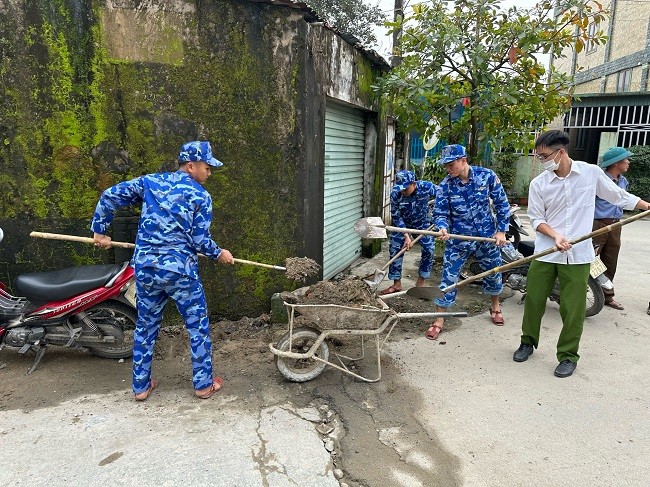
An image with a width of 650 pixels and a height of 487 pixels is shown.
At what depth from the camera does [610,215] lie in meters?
5.49

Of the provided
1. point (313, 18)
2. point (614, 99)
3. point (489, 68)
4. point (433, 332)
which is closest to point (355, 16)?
point (614, 99)

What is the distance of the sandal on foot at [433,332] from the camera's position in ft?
15.8

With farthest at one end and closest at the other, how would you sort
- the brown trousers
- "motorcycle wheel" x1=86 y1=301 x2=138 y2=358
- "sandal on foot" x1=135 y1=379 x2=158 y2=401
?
1. the brown trousers
2. "motorcycle wheel" x1=86 y1=301 x2=138 y2=358
3. "sandal on foot" x1=135 y1=379 x2=158 y2=401

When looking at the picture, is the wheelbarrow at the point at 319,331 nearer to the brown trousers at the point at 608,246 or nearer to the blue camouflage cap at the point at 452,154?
the blue camouflage cap at the point at 452,154

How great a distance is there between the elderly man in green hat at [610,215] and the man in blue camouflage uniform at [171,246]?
4423 millimetres

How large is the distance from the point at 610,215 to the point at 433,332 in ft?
8.76

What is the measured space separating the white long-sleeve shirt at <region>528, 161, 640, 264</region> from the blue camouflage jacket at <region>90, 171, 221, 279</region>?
9.16 feet

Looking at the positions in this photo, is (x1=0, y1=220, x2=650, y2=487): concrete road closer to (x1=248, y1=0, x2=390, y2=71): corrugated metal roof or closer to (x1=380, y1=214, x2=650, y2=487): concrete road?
(x1=380, y1=214, x2=650, y2=487): concrete road

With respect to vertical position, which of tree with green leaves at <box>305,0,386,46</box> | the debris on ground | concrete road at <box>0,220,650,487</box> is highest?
tree with green leaves at <box>305,0,386,46</box>

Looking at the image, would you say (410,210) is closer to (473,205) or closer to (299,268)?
(473,205)

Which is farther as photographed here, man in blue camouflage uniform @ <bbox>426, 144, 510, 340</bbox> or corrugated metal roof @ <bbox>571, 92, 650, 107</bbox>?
corrugated metal roof @ <bbox>571, 92, 650, 107</bbox>

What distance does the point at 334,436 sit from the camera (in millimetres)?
3191

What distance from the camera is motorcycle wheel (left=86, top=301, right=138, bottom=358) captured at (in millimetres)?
4039

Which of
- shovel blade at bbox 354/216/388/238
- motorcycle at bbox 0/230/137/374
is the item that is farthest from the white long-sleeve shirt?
motorcycle at bbox 0/230/137/374
